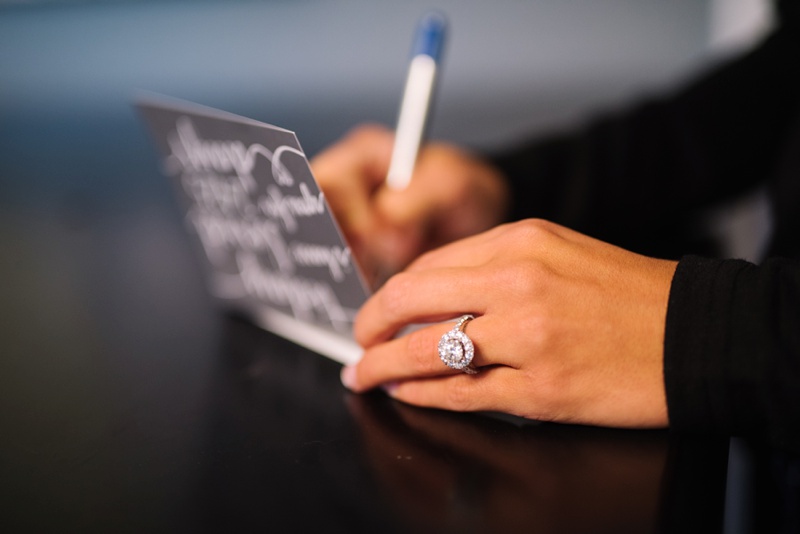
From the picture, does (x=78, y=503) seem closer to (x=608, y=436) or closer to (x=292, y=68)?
(x=608, y=436)

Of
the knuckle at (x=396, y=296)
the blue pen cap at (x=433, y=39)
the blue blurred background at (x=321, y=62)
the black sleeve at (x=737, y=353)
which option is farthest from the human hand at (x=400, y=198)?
the blue blurred background at (x=321, y=62)

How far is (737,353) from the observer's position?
373 mm

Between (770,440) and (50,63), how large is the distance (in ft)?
6.46

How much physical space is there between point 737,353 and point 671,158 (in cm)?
62

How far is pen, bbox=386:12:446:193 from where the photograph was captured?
0.81 metres

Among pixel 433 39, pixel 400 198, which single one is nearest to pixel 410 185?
pixel 400 198

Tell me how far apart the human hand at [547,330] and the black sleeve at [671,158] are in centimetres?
50

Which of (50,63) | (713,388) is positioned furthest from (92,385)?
(50,63)

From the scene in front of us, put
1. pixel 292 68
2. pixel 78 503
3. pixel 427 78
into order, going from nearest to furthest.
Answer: pixel 78 503
pixel 427 78
pixel 292 68

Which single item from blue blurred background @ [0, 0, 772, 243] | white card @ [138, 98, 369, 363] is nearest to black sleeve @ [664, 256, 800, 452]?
white card @ [138, 98, 369, 363]

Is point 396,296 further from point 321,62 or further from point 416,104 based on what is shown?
point 321,62

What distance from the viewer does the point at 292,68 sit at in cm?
179

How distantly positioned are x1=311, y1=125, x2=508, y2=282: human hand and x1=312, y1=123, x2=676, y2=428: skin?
21 cm

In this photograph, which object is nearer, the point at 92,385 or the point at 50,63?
the point at 92,385
